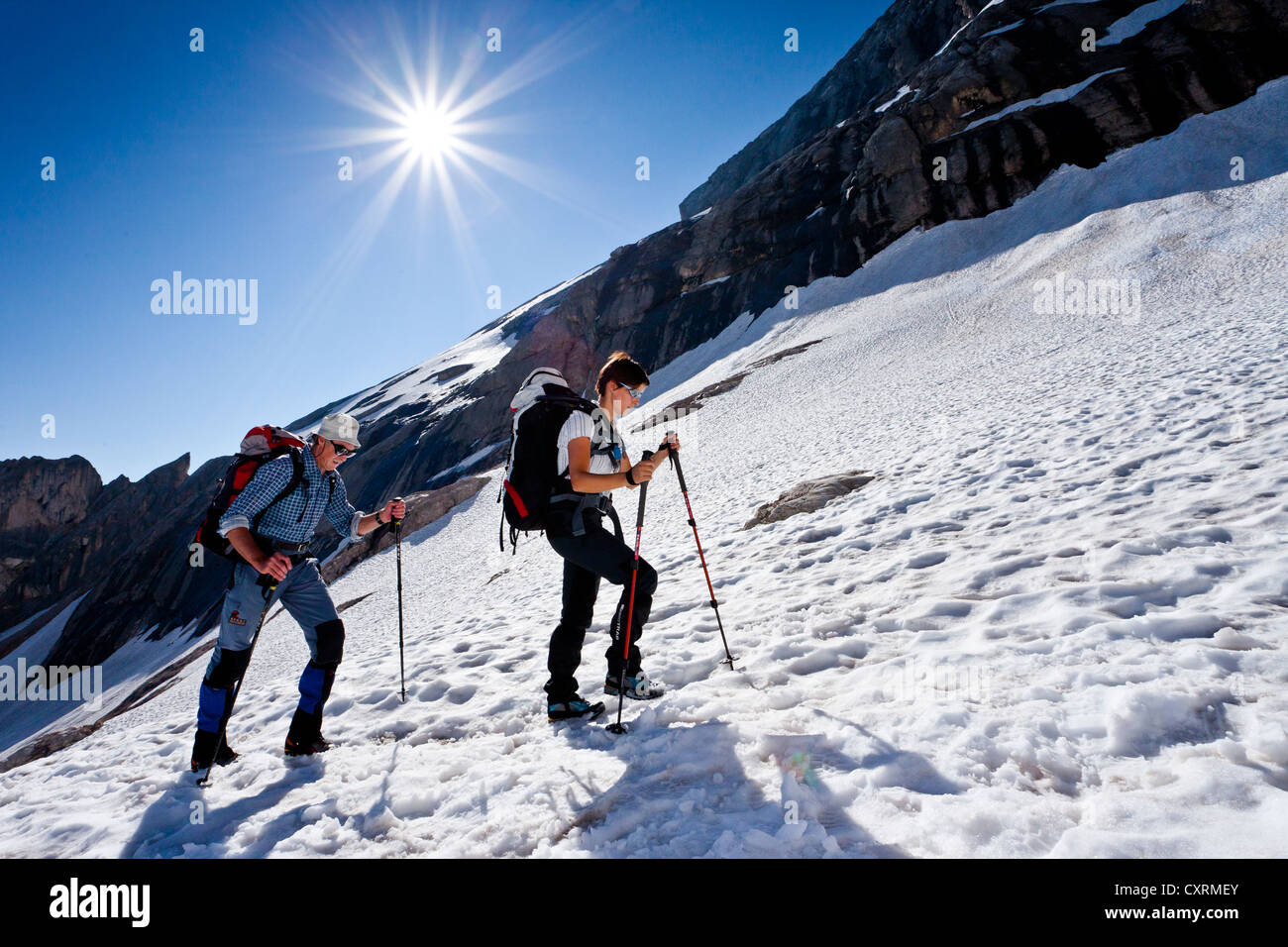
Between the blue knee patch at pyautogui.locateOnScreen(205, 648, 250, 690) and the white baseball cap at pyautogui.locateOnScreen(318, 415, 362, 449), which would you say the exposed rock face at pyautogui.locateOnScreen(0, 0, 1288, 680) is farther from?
the white baseball cap at pyautogui.locateOnScreen(318, 415, 362, 449)

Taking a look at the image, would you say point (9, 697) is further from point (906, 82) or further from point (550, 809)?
point (906, 82)

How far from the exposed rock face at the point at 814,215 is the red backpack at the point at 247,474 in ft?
136

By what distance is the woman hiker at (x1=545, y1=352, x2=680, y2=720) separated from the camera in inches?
160

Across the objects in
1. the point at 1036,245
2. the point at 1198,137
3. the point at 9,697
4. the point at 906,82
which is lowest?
the point at 9,697

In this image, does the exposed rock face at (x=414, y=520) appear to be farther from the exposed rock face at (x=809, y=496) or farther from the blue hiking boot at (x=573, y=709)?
the blue hiking boot at (x=573, y=709)

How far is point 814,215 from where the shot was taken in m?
52.1

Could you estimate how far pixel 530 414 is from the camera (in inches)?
165

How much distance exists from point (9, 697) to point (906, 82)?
95.8 metres

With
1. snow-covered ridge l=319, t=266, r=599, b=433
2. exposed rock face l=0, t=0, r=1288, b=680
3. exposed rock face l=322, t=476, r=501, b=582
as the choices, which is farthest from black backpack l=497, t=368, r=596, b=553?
snow-covered ridge l=319, t=266, r=599, b=433

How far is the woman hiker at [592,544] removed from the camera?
13.3 feet

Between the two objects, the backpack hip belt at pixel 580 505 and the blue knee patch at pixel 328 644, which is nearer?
the backpack hip belt at pixel 580 505

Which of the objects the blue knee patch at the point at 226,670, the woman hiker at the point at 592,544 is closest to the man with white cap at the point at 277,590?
the blue knee patch at the point at 226,670
